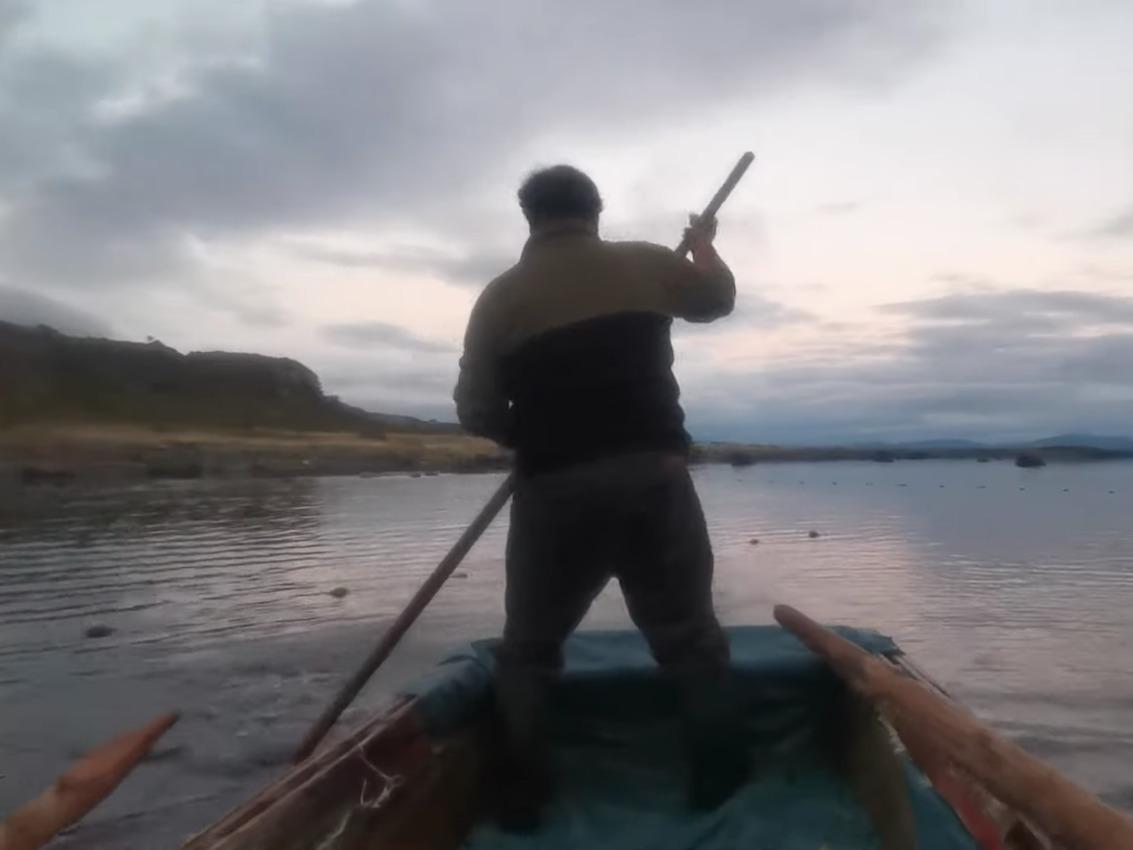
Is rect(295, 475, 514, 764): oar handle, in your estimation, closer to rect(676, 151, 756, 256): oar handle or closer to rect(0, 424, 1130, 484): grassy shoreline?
rect(676, 151, 756, 256): oar handle

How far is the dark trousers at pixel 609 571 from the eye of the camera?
4320 mm

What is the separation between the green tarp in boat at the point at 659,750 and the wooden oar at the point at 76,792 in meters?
1.85

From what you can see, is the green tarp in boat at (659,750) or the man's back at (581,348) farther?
the green tarp in boat at (659,750)

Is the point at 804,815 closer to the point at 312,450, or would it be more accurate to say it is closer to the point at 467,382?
the point at 467,382

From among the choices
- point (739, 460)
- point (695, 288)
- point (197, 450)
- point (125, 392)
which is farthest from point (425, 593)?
point (125, 392)

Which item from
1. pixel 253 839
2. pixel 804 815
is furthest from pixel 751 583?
pixel 253 839

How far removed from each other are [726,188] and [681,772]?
128 inches

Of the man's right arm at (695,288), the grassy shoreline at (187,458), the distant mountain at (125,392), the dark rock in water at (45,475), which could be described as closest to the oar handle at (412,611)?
the man's right arm at (695,288)

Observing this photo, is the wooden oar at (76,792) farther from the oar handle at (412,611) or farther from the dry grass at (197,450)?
the dry grass at (197,450)

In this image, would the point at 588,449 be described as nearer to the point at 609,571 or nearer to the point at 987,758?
the point at 609,571

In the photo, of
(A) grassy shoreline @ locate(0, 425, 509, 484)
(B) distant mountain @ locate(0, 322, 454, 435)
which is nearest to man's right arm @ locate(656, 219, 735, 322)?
(A) grassy shoreline @ locate(0, 425, 509, 484)

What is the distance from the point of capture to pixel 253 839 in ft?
10.6

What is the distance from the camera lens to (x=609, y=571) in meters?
4.51

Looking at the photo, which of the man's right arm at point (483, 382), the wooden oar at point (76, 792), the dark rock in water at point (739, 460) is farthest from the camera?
the dark rock in water at point (739, 460)
